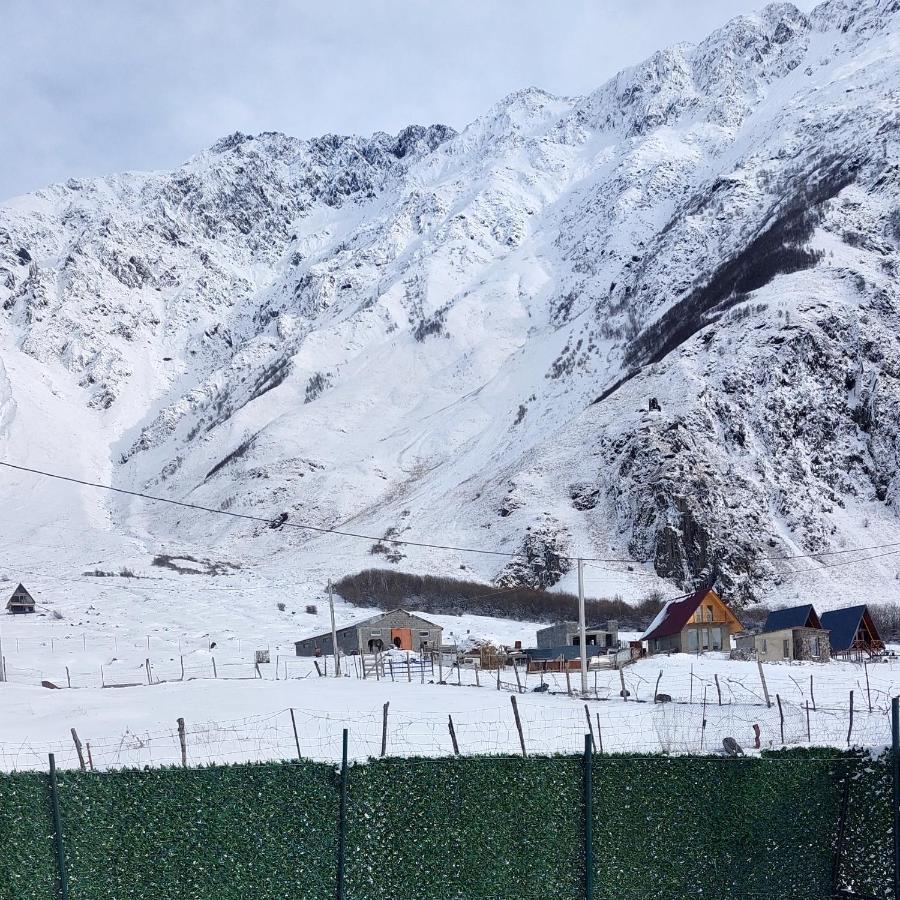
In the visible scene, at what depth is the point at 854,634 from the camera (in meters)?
60.8

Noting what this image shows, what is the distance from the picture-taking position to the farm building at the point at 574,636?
207 feet

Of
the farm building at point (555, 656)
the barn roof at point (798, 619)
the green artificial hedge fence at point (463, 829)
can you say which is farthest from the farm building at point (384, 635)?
the green artificial hedge fence at point (463, 829)

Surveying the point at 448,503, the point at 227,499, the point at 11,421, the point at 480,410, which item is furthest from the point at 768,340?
the point at 11,421

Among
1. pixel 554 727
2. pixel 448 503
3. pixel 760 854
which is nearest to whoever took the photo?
pixel 760 854

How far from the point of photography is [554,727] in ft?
90.8

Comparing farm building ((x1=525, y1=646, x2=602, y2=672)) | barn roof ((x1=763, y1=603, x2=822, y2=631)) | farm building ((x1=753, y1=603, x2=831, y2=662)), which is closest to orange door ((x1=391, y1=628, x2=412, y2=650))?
farm building ((x1=525, y1=646, x2=602, y2=672))

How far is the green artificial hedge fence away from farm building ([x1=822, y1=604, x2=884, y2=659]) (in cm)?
4890

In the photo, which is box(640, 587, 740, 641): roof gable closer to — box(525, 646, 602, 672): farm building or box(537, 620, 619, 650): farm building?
box(537, 620, 619, 650): farm building

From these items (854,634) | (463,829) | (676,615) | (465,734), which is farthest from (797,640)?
(463,829)

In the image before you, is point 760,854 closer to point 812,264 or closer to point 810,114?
point 812,264

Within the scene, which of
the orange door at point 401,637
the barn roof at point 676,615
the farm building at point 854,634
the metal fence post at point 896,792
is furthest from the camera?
the orange door at point 401,637

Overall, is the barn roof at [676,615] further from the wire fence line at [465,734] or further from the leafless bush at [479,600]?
the wire fence line at [465,734]

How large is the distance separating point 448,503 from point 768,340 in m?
41.2

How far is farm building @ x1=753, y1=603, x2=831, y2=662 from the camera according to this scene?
58.5 metres
